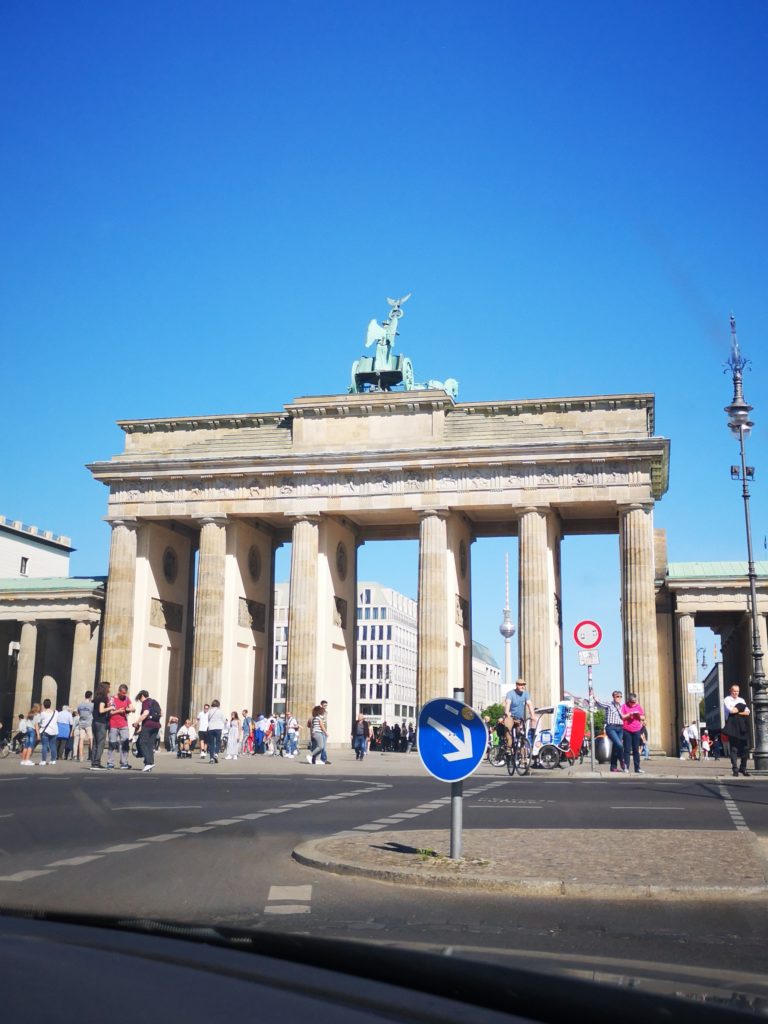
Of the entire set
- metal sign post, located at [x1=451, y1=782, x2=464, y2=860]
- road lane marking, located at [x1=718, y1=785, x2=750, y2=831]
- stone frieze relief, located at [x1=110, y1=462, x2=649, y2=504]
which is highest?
stone frieze relief, located at [x1=110, y1=462, x2=649, y2=504]

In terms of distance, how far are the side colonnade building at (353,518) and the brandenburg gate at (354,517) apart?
86 mm

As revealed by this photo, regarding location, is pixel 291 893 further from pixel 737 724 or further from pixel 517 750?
pixel 517 750

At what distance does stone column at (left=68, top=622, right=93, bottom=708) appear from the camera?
5494 cm

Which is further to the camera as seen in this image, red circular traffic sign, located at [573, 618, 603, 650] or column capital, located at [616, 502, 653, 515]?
column capital, located at [616, 502, 653, 515]

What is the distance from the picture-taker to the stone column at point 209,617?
160 feet

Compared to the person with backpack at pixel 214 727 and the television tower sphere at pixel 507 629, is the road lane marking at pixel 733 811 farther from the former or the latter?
the television tower sphere at pixel 507 629

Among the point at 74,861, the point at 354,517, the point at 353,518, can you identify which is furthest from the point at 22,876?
the point at 353,518

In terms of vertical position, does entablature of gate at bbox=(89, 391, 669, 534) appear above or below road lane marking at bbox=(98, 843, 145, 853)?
above

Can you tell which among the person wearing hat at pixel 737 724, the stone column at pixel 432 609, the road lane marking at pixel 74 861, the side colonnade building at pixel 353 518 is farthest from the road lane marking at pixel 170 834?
the side colonnade building at pixel 353 518

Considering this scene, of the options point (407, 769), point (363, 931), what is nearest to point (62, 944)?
point (363, 931)

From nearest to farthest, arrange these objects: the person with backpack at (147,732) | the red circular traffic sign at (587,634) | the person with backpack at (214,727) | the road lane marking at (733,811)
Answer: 1. the road lane marking at (733,811)
2. the red circular traffic sign at (587,634)
3. the person with backpack at (147,732)
4. the person with backpack at (214,727)

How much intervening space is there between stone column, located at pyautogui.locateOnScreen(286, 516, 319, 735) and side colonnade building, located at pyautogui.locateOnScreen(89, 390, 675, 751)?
89 mm

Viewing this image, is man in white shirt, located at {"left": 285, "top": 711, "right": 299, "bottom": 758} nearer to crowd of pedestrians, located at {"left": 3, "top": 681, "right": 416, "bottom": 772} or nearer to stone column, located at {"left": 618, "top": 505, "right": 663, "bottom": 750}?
crowd of pedestrians, located at {"left": 3, "top": 681, "right": 416, "bottom": 772}

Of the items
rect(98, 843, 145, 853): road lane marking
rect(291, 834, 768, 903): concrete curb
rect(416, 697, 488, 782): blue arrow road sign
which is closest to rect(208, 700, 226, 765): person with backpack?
rect(98, 843, 145, 853): road lane marking
